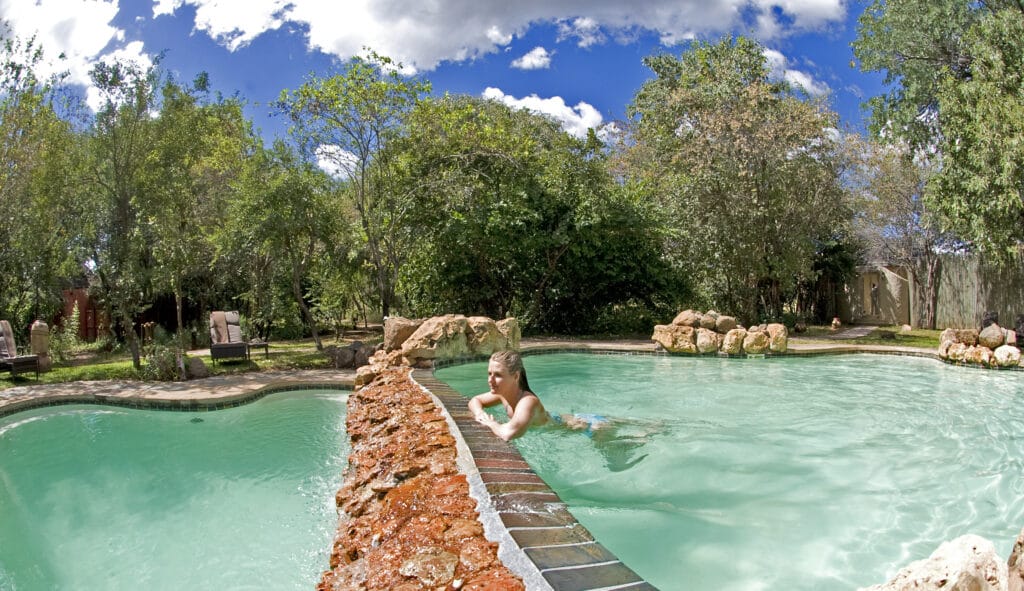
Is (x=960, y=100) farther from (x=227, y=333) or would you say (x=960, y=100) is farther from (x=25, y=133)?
(x=25, y=133)

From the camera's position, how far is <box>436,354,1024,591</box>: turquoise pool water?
3.87 m

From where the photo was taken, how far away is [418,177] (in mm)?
13594

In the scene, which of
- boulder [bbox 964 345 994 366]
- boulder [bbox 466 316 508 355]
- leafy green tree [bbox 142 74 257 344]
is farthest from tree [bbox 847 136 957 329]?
leafy green tree [bbox 142 74 257 344]

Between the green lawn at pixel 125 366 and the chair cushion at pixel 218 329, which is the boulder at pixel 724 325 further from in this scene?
the chair cushion at pixel 218 329

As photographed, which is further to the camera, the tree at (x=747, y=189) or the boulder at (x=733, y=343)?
the tree at (x=747, y=189)

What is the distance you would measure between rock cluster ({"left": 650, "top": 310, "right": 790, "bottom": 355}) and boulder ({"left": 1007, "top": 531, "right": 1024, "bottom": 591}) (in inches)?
407

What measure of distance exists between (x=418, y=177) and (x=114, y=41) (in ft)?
19.3

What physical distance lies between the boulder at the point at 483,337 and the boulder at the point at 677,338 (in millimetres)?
3225

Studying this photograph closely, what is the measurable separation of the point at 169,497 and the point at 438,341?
5077mm

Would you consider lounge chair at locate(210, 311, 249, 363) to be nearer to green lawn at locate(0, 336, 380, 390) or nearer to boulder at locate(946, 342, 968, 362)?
green lawn at locate(0, 336, 380, 390)

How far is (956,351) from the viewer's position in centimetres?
1021

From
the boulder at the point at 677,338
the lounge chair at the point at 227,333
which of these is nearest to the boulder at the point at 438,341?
the lounge chair at the point at 227,333

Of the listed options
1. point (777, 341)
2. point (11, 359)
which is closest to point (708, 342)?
point (777, 341)

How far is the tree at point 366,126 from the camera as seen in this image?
1160cm
